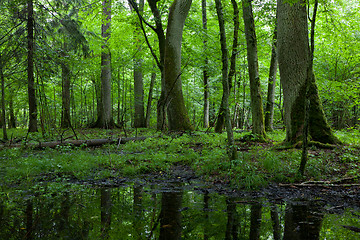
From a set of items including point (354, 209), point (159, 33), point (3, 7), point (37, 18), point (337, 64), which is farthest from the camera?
point (337, 64)

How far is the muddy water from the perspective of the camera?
2.28m

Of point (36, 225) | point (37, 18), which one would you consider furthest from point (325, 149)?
point (37, 18)

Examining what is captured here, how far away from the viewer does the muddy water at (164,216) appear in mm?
2275

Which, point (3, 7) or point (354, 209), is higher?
point (3, 7)

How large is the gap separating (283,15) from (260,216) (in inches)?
225

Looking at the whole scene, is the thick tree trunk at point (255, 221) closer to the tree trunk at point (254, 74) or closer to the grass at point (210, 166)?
the grass at point (210, 166)

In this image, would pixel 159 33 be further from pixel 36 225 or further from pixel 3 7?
pixel 36 225

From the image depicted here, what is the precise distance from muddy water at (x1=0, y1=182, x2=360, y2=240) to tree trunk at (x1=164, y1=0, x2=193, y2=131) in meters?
6.20

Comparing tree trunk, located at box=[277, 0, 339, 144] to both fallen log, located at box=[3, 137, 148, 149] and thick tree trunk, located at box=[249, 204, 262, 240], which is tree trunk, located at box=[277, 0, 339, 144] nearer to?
thick tree trunk, located at box=[249, 204, 262, 240]

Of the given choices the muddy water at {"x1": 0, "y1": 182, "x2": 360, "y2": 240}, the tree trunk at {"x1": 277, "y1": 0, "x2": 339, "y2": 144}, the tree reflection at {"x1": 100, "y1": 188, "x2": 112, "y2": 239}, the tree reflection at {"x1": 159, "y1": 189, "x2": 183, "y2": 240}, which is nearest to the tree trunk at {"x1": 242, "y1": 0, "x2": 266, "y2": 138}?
the tree trunk at {"x1": 277, "y1": 0, "x2": 339, "y2": 144}

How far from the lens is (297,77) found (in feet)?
19.5

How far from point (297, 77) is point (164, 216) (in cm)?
517

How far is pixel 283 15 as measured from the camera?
6.23 metres

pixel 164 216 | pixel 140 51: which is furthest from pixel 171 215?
pixel 140 51
